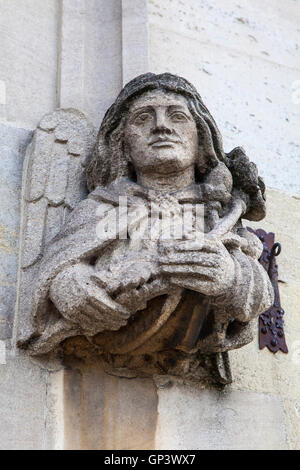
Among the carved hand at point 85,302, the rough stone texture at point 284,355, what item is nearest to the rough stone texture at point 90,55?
the rough stone texture at point 284,355

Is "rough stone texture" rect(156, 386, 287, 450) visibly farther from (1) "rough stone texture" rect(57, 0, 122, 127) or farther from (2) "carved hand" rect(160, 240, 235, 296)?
(1) "rough stone texture" rect(57, 0, 122, 127)

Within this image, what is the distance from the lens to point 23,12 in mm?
3461

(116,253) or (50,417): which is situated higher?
(116,253)

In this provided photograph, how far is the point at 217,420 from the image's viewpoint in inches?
108

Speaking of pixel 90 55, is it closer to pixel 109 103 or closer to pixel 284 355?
pixel 109 103

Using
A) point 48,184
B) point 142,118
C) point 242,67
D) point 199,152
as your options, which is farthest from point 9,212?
point 242,67

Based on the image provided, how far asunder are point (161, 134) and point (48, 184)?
1.50 ft

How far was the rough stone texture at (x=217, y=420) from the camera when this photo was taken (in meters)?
2.67

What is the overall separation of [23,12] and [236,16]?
0.93 meters

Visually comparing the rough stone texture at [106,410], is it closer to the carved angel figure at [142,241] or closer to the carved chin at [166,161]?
the carved angel figure at [142,241]

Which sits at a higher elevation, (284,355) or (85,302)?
(85,302)

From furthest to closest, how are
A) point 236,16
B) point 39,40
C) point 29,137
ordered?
point 236,16, point 39,40, point 29,137
